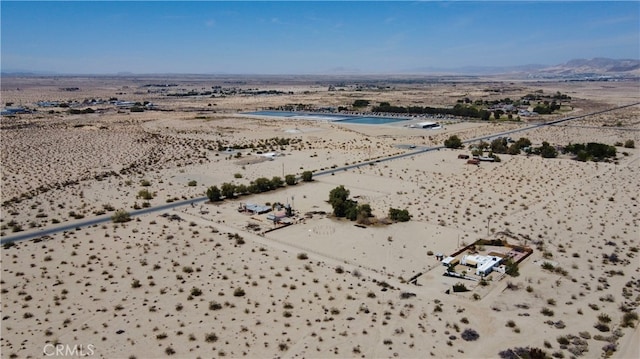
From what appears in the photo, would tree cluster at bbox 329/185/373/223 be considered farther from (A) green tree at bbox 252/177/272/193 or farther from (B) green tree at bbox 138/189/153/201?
(B) green tree at bbox 138/189/153/201

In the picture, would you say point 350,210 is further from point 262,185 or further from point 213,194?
point 213,194

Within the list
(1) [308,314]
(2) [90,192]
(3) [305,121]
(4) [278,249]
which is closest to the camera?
(1) [308,314]

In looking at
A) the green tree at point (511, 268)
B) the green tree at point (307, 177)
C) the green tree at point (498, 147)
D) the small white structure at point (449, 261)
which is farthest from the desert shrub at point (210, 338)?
the green tree at point (498, 147)

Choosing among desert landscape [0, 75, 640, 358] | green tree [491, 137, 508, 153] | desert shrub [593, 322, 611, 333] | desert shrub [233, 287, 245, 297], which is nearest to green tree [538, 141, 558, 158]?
desert landscape [0, 75, 640, 358]

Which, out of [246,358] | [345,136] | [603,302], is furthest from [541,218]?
[345,136]

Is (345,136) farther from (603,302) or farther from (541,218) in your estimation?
(603,302)

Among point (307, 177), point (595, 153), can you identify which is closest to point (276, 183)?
point (307, 177)

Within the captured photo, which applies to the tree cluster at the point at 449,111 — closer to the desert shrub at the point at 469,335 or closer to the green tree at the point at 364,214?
the green tree at the point at 364,214

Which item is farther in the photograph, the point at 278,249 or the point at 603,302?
the point at 278,249
